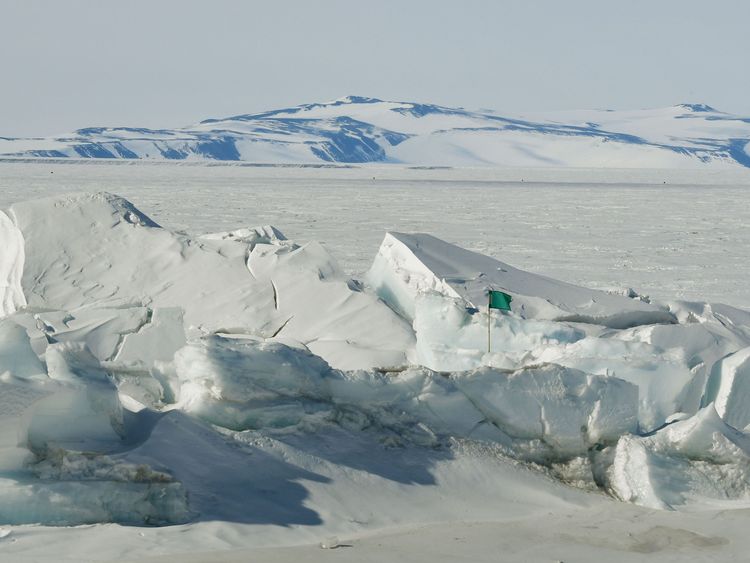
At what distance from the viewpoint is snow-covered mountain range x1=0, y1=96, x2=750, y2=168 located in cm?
8744

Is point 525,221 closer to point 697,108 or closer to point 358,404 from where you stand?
point 358,404

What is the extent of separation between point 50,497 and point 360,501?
90 centimetres

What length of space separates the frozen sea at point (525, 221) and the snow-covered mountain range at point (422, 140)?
4971cm

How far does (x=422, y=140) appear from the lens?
109625 mm

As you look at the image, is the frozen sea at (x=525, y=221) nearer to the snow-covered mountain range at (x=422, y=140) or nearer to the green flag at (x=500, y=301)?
the green flag at (x=500, y=301)

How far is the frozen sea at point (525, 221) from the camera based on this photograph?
10.4 m

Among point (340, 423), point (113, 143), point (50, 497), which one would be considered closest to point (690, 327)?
point (340, 423)

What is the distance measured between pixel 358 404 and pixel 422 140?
351 feet

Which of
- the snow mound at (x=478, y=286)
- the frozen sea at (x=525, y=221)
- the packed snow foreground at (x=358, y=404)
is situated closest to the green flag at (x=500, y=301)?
the packed snow foreground at (x=358, y=404)

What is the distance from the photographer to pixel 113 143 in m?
83.5

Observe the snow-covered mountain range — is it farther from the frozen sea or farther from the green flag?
the green flag

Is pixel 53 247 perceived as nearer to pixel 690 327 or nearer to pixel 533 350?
pixel 533 350

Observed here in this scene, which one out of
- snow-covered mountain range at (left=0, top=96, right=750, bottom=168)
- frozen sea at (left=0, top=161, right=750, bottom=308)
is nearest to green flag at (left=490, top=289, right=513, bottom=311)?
frozen sea at (left=0, top=161, right=750, bottom=308)

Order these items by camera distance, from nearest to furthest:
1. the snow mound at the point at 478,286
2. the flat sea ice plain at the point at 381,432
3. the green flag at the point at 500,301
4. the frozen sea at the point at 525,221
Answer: the flat sea ice plain at the point at 381,432 → the green flag at the point at 500,301 → the snow mound at the point at 478,286 → the frozen sea at the point at 525,221
